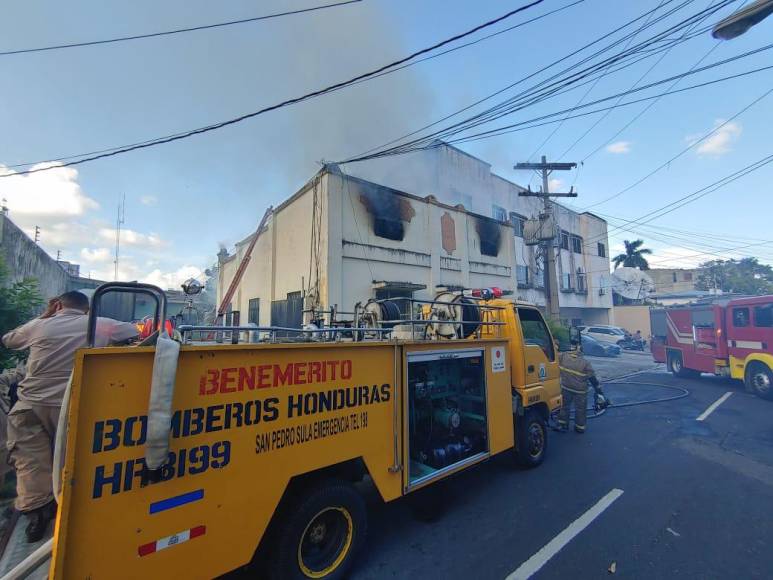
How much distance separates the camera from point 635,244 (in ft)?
134

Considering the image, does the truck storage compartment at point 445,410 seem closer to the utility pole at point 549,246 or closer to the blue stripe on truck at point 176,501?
the blue stripe on truck at point 176,501

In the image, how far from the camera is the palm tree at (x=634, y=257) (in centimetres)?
4053

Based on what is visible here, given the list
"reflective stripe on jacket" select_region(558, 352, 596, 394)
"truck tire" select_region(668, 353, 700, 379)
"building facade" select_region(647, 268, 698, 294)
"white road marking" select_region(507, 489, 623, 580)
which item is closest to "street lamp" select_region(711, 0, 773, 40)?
"reflective stripe on jacket" select_region(558, 352, 596, 394)

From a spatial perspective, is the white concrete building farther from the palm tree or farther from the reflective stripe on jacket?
the palm tree

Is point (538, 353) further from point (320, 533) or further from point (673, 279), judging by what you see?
point (673, 279)

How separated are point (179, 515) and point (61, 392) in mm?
1943

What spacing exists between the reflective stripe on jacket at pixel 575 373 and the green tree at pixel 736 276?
47.6 metres

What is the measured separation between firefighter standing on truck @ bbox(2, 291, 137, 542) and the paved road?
2.81 meters

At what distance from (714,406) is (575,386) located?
4.78m

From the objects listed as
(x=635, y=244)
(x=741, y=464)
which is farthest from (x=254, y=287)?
(x=635, y=244)

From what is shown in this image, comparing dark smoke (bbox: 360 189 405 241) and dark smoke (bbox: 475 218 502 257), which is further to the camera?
dark smoke (bbox: 475 218 502 257)

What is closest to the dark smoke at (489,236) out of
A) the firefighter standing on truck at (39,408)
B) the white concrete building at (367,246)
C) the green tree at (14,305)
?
the white concrete building at (367,246)

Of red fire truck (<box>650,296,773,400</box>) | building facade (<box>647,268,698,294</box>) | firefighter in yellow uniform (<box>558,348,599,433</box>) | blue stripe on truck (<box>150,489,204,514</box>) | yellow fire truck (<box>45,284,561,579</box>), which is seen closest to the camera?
yellow fire truck (<box>45,284,561,579</box>)

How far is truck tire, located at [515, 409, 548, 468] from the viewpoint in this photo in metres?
4.70
